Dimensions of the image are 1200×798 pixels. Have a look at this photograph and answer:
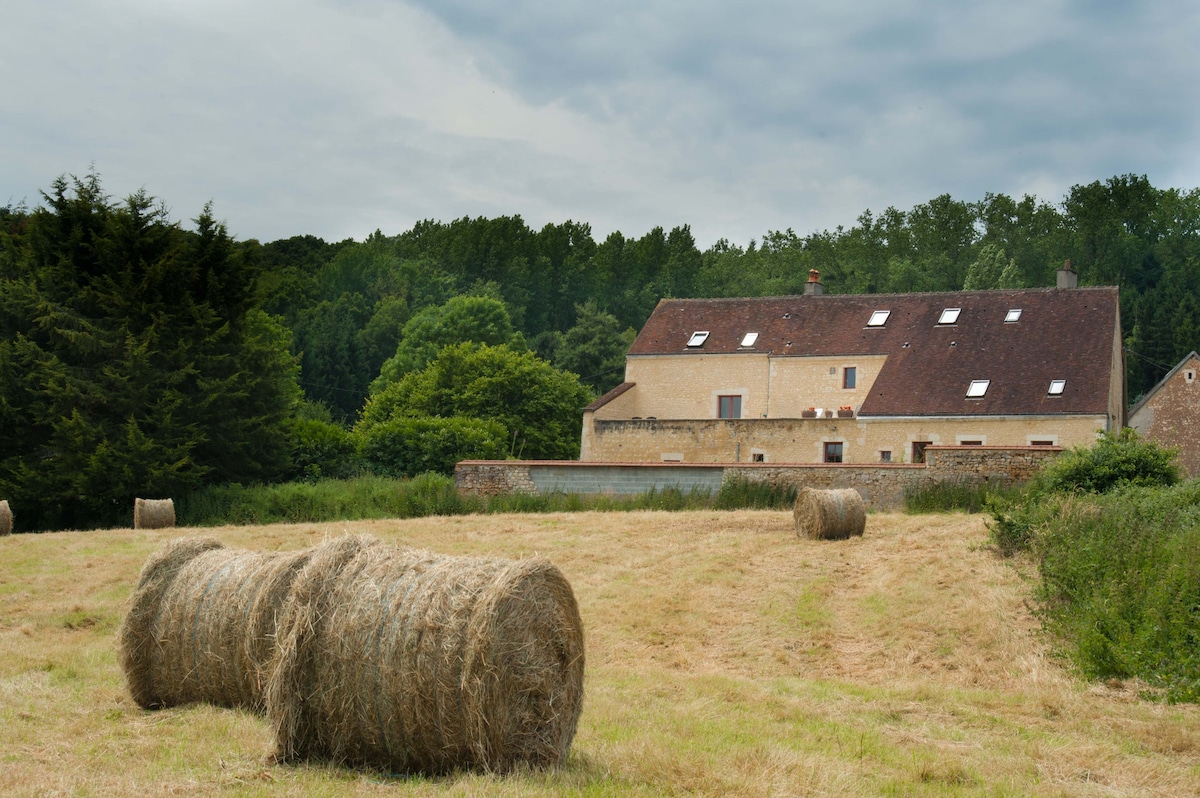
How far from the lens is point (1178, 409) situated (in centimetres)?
4319

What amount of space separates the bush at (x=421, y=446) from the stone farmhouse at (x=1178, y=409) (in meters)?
23.0

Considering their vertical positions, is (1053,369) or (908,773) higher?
(1053,369)

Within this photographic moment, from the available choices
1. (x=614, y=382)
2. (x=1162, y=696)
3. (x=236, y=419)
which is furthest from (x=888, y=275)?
(x=1162, y=696)

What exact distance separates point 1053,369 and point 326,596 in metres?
33.4

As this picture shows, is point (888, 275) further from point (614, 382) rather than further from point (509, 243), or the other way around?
point (509, 243)

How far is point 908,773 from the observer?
28.3 ft

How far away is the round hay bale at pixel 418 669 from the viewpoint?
7988 mm

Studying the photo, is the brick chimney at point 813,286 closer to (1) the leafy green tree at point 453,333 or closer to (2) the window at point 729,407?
(2) the window at point 729,407

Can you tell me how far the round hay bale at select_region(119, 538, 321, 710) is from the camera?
9734 mm

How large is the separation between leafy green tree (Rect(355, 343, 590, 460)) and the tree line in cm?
10

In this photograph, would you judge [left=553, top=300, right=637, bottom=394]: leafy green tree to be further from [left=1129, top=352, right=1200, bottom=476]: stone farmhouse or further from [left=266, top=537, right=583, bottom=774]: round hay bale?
[left=266, top=537, right=583, bottom=774]: round hay bale

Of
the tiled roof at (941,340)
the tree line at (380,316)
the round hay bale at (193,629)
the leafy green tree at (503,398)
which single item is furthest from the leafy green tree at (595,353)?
the round hay bale at (193,629)

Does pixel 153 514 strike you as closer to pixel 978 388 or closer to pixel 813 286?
pixel 978 388

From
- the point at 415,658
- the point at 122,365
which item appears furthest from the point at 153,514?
the point at 415,658
